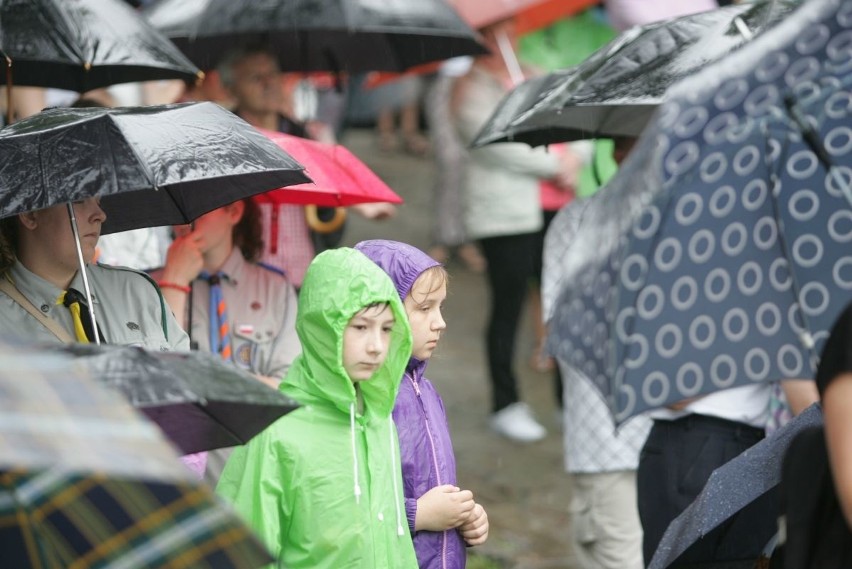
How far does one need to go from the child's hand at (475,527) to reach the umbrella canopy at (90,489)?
170 cm

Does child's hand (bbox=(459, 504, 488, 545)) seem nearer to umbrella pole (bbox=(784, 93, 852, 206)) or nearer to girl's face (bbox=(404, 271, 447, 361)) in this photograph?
girl's face (bbox=(404, 271, 447, 361))

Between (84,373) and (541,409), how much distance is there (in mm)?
6274

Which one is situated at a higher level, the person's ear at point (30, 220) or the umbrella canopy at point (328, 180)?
the umbrella canopy at point (328, 180)

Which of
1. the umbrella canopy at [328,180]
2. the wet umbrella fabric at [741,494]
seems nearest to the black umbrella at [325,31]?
the umbrella canopy at [328,180]

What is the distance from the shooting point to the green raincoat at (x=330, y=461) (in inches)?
142

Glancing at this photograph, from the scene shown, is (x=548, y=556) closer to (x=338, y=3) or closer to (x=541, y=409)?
(x=541, y=409)

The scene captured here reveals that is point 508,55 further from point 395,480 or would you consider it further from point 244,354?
point 395,480

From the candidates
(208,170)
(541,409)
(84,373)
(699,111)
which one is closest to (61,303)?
(208,170)

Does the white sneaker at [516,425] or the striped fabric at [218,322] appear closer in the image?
the striped fabric at [218,322]

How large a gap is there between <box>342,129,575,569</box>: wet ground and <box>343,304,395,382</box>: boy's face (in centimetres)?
104

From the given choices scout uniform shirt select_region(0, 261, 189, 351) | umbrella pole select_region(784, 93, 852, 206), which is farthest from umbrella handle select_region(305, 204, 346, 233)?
umbrella pole select_region(784, 93, 852, 206)

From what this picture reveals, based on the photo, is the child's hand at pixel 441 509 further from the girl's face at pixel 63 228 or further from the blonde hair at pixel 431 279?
the girl's face at pixel 63 228

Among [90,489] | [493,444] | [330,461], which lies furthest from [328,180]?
[493,444]

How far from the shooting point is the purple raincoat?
3.94 meters
